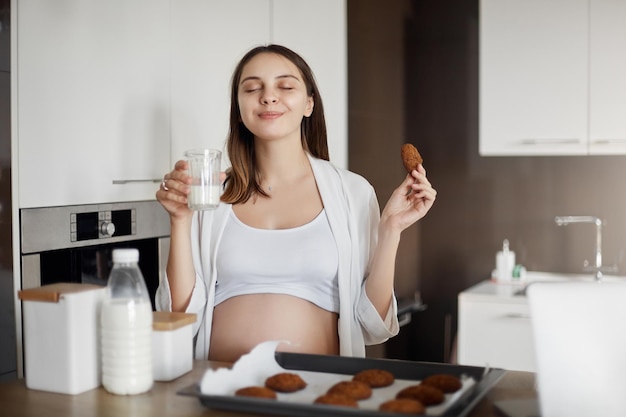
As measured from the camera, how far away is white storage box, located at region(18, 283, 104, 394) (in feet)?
4.51

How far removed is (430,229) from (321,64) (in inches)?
48.4

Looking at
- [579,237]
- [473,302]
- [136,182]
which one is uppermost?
[136,182]

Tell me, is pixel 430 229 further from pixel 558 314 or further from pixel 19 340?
pixel 558 314

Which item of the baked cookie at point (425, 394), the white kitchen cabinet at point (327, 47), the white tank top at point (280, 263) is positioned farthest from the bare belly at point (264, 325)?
the white kitchen cabinet at point (327, 47)

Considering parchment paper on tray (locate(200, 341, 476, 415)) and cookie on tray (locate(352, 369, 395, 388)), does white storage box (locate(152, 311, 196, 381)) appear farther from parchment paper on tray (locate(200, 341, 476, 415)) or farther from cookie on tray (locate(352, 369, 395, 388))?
cookie on tray (locate(352, 369, 395, 388))

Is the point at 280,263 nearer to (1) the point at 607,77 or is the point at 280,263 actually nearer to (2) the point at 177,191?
(2) the point at 177,191

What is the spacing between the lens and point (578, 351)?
1147 mm

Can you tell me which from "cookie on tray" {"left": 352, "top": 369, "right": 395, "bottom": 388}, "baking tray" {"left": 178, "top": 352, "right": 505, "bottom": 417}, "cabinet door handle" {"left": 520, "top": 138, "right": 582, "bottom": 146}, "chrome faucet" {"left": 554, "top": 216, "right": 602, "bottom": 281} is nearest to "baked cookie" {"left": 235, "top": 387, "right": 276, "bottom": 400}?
"baking tray" {"left": 178, "top": 352, "right": 505, "bottom": 417}

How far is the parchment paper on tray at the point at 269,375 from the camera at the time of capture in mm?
1259

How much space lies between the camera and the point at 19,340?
76.4 inches

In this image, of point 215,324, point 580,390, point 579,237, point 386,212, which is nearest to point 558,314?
point 580,390

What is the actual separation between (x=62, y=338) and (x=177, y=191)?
0.39 metres

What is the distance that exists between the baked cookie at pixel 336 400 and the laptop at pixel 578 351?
0.90ft

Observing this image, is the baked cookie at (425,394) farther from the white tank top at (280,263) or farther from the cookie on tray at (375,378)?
the white tank top at (280,263)
